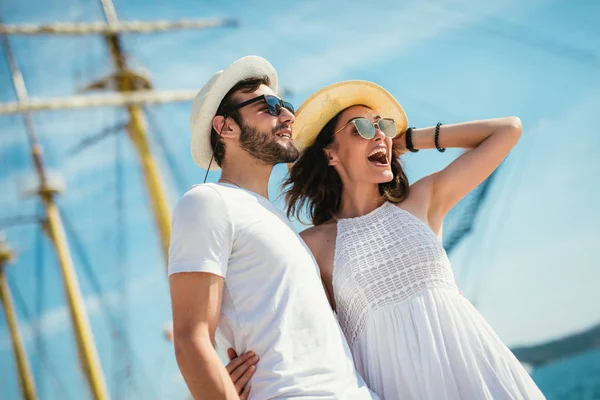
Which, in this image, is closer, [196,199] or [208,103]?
[196,199]

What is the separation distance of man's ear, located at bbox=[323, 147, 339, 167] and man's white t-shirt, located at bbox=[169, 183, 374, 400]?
1.24 meters

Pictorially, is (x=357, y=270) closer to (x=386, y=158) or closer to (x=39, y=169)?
(x=386, y=158)

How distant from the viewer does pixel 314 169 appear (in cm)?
383

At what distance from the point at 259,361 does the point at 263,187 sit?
94cm

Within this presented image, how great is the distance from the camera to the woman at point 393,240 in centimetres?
275

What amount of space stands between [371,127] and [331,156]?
1.22 feet

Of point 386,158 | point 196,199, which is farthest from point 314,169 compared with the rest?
point 196,199

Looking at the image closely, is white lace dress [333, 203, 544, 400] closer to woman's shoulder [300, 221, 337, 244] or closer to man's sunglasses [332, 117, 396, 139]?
woman's shoulder [300, 221, 337, 244]

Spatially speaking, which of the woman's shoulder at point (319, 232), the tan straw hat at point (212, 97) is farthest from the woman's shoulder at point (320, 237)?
the tan straw hat at point (212, 97)

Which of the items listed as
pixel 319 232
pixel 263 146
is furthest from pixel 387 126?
pixel 263 146

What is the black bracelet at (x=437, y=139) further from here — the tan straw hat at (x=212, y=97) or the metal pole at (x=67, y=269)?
the metal pole at (x=67, y=269)

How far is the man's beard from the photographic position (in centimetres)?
297

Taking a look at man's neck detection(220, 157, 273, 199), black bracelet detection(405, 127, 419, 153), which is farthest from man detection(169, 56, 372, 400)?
black bracelet detection(405, 127, 419, 153)

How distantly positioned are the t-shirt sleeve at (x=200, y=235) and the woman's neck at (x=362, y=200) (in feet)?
4.24
